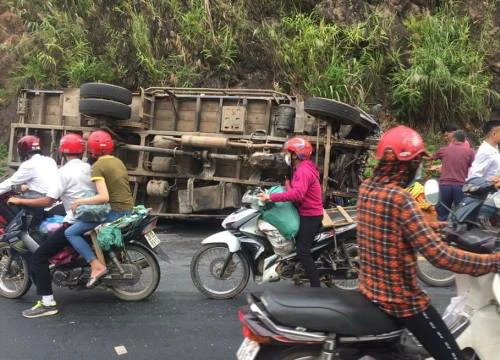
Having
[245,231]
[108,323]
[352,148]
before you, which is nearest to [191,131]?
[352,148]

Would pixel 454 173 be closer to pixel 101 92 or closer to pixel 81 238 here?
pixel 81 238

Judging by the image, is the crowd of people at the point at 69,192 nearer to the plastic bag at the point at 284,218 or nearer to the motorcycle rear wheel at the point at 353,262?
the plastic bag at the point at 284,218

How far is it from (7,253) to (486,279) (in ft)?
15.4

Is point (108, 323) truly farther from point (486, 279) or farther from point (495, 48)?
point (495, 48)

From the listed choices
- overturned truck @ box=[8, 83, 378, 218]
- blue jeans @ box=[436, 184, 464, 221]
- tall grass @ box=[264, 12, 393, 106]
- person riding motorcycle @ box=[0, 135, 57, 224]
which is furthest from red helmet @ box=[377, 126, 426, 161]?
tall grass @ box=[264, 12, 393, 106]

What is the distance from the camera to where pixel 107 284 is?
17.6 feet

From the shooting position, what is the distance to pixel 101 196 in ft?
16.5

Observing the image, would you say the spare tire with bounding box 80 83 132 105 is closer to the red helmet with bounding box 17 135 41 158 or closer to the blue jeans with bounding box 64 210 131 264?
the red helmet with bounding box 17 135 41 158

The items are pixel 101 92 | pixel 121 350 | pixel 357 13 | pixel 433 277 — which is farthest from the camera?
pixel 357 13

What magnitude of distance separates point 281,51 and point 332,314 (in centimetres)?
991

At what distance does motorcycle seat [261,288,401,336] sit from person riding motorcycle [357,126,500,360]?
6 centimetres

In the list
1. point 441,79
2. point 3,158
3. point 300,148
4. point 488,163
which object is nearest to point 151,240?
point 300,148

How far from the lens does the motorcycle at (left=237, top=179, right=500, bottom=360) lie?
2.75 metres

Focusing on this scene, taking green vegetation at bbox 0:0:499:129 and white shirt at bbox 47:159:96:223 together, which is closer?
white shirt at bbox 47:159:96:223
